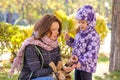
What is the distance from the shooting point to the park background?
930 cm

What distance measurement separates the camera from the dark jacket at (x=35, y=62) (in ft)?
12.0

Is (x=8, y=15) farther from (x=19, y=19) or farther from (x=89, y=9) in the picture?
(x=89, y=9)

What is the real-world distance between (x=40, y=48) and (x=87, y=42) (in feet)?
3.03

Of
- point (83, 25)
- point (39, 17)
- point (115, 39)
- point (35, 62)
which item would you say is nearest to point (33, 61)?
point (35, 62)

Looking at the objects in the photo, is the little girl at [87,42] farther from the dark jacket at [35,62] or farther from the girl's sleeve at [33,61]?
the girl's sleeve at [33,61]

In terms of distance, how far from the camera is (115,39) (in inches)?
344

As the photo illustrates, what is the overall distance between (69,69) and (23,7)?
1459cm

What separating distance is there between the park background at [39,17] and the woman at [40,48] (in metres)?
4.48

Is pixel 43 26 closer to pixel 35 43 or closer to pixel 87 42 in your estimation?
pixel 35 43

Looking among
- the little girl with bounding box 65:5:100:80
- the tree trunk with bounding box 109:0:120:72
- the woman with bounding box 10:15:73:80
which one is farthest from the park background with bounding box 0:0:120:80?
the woman with bounding box 10:15:73:80

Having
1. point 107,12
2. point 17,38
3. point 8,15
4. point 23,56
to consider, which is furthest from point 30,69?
point 107,12

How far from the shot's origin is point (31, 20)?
18500mm

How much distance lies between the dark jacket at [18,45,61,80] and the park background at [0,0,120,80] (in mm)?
4450

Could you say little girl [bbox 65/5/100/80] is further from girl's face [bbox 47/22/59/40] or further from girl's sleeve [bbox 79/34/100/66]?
girl's face [bbox 47/22/59/40]
